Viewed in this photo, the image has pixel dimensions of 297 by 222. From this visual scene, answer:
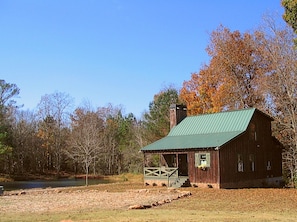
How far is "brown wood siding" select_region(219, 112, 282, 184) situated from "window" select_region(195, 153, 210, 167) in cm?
110

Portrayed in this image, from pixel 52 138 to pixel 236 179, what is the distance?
41779mm

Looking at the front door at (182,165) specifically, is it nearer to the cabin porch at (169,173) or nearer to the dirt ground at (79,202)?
the cabin porch at (169,173)

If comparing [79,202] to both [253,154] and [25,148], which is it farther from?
[25,148]

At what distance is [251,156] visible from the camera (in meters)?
29.0

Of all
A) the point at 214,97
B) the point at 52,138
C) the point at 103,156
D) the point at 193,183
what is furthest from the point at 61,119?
the point at 193,183

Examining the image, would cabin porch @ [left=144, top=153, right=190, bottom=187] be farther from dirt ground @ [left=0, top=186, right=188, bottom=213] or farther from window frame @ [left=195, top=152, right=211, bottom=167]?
dirt ground @ [left=0, top=186, right=188, bottom=213]

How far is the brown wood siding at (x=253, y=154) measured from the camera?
87.5 ft

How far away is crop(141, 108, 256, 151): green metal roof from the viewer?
27844 mm

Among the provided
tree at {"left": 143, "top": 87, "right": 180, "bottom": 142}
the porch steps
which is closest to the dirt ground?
the porch steps

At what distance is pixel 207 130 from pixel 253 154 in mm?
4141

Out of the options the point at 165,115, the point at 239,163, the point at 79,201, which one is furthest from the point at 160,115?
the point at 79,201

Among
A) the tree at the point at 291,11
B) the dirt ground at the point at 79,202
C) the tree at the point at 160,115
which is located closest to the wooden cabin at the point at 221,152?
the dirt ground at the point at 79,202

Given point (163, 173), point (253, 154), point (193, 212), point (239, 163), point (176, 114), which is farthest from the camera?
point (176, 114)

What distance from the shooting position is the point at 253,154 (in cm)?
2917
